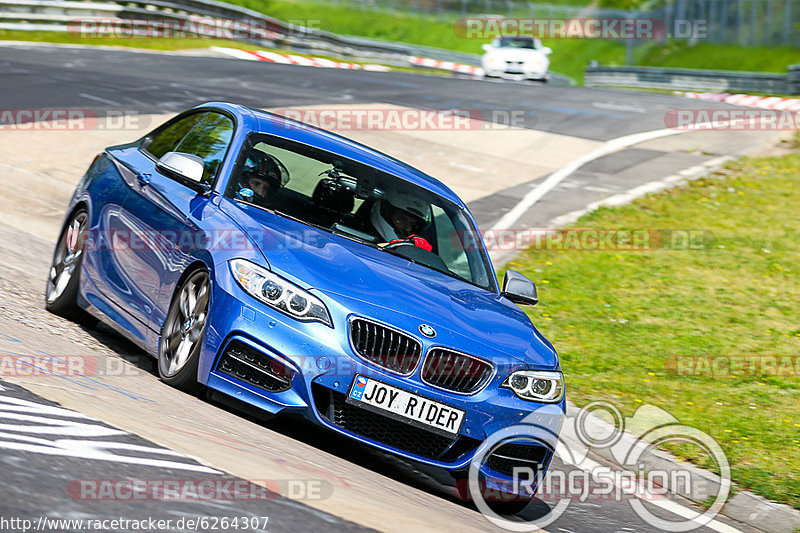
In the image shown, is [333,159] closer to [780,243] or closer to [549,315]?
[549,315]

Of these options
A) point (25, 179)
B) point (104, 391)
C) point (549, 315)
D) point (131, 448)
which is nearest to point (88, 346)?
point (104, 391)

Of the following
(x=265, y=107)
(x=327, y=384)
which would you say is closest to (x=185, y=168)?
(x=327, y=384)

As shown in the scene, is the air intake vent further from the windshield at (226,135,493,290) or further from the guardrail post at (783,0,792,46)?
the guardrail post at (783,0,792,46)

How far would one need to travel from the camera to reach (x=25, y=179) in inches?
510

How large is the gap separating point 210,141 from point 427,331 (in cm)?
243

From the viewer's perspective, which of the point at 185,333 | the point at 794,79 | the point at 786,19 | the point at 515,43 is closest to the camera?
the point at 185,333

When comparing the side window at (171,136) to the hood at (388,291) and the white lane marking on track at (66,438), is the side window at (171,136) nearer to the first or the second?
the hood at (388,291)

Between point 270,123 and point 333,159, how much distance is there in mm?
545

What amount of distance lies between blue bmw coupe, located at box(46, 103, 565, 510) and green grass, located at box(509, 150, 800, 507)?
2001 millimetres

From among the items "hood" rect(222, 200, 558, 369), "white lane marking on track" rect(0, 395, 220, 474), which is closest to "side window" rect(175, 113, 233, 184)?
"hood" rect(222, 200, 558, 369)

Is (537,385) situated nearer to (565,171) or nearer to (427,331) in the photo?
(427,331)

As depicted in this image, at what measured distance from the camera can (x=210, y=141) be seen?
7.29m

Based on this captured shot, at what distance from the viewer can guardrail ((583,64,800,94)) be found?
3459cm

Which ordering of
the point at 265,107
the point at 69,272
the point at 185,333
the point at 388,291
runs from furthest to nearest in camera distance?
the point at 265,107, the point at 69,272, the point at 185,333, the point at 388,291
